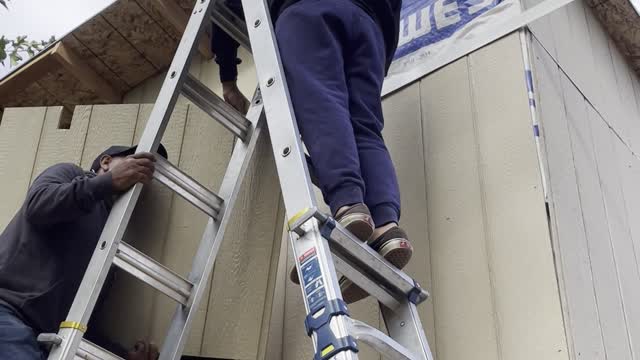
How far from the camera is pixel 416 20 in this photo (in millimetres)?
3357

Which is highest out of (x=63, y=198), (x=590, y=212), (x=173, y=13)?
(x=173, y=13)

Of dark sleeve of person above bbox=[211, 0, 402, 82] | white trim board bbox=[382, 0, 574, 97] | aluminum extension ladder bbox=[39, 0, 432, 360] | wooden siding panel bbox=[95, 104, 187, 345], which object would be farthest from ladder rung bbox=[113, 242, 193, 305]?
white trim board bbox=[382, 0, 574, 97]

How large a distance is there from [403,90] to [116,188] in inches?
51.0

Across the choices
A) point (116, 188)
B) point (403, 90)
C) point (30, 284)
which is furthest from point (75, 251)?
point (403, 90)

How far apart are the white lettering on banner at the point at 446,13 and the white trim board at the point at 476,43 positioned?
0.64ft

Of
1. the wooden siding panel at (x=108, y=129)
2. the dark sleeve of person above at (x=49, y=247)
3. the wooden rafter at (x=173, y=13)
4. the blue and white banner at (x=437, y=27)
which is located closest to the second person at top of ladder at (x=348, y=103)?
the blue and white banner at (x=437, y=27)

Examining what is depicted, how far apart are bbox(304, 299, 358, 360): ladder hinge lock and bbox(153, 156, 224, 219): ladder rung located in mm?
951

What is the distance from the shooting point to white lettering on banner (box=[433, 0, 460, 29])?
3145 mm

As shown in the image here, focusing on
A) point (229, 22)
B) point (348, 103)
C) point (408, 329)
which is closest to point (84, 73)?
point (229, 22)

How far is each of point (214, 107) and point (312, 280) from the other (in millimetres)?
1166

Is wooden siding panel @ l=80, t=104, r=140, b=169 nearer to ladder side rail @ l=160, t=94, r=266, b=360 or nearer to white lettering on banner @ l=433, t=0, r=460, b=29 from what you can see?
ladder side rail @ l=160, t=94, r=266, b=360

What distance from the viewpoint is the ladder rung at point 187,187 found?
2.41m

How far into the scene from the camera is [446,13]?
320 centimetres

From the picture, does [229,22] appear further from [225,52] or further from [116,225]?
[116,225]
